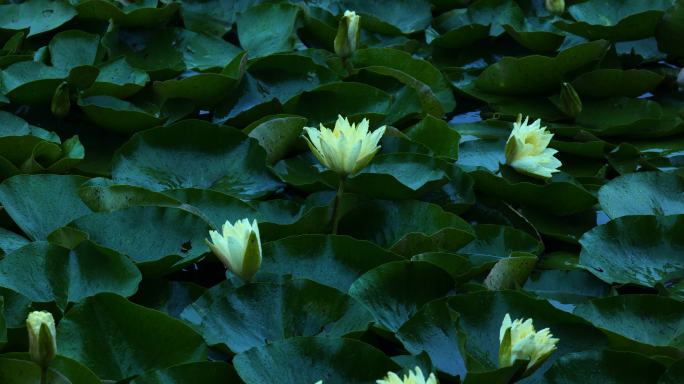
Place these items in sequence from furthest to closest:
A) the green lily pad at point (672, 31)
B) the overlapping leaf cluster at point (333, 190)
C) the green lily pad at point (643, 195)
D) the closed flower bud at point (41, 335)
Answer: the green lily pad at point (672, 31) → the green lily pad at point (643, 195) → the overlapping leaf cluster at point (333, 190) → the closed flower bud at point (41, 335)

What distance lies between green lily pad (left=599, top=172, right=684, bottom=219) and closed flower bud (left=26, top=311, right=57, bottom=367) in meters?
1.05

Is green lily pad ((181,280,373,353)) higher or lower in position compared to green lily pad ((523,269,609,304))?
higher

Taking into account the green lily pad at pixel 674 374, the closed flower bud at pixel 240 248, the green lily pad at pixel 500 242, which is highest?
the closed flower bud at pixel 240 248

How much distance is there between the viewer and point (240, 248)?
4.69 feet

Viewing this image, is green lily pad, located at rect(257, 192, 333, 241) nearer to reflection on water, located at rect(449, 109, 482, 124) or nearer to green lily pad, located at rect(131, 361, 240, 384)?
green lily pad, located at rect(131, 361, 240, 384)

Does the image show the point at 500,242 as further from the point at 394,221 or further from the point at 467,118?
the point at 467,118

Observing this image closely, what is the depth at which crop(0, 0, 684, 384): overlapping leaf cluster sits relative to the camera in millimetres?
1396

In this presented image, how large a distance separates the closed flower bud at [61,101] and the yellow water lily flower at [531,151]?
0.90 metres

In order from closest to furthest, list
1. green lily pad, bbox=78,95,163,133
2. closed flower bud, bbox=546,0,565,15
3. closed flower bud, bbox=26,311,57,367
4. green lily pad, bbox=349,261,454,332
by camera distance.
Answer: closed flower bud, bbox=26,311,57,367, green lily pad, bbox=349,261,454,332, green lily pad, bbox=78,95,163,133, closed flower bud, bbox=546,0,565,15

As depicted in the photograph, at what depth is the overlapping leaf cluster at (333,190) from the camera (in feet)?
4.58

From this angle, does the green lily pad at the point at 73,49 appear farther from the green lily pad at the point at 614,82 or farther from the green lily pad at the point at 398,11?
the green lily pad at the point at 614,82

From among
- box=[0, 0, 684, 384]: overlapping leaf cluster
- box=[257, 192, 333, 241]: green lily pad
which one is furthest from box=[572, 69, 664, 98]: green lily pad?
box=[257, 192, 333, 241]: green lily pad

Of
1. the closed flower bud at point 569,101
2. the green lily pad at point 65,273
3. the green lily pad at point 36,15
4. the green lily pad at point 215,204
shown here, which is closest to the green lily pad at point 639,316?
the green lily pad at point 215,204

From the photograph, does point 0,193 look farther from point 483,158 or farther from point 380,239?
point 483,158
